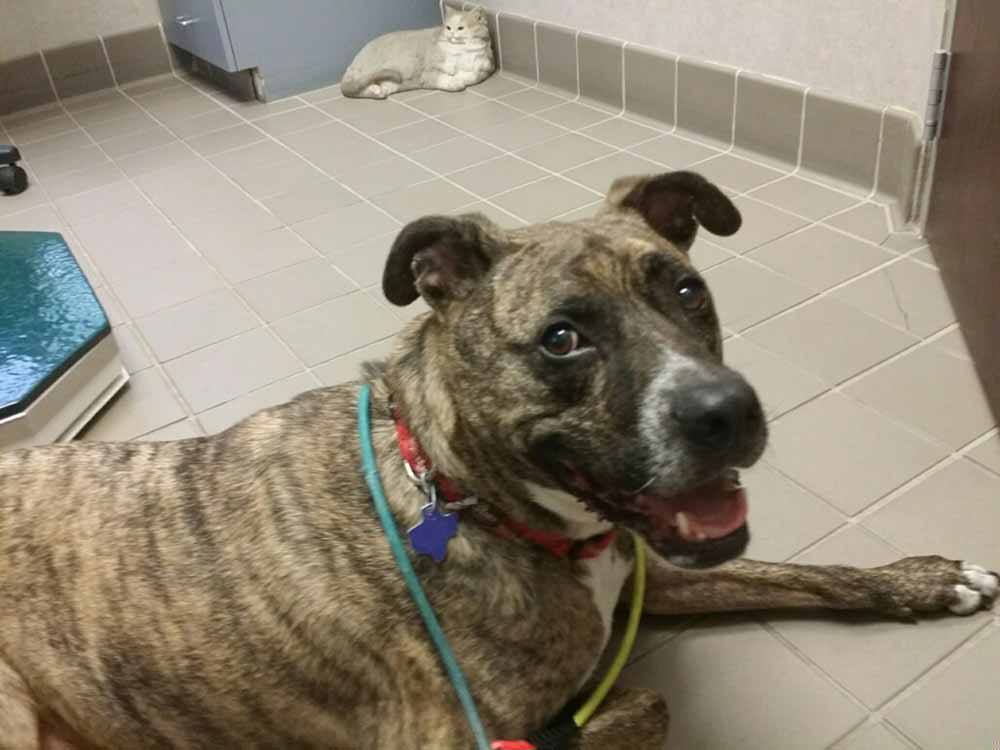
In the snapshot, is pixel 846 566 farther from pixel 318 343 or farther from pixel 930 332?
pixel 318 343

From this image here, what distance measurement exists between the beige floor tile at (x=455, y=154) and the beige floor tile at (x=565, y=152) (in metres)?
0.13

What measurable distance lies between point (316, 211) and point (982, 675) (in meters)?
2.35

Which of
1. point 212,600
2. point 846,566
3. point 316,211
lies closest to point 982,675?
point 846,566

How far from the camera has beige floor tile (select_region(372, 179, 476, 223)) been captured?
300cm

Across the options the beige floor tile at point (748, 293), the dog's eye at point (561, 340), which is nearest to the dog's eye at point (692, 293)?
the dog's eye at point (561, 340)

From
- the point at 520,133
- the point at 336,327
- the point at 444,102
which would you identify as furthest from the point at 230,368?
the point at 444,102

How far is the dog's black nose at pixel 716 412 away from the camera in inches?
41.4

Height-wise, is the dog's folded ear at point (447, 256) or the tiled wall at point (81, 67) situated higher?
the dog's folded ear at point (447, 256)

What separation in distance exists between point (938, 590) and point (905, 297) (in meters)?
1.00

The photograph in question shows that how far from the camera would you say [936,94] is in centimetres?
237

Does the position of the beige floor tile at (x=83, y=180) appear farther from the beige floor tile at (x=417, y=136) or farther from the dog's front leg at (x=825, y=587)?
the dog's front leg at (x=825, y=587)

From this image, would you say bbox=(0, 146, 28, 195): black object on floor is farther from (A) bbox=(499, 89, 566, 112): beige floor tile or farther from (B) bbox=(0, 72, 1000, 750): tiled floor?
(A) bbox=(499, 89, 566, 112): beige floor tile

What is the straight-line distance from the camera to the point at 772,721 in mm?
1421

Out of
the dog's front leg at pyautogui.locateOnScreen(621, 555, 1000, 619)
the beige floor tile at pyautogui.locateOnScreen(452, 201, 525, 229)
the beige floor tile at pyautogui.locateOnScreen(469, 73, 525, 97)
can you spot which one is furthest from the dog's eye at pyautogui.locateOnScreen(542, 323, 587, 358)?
the beige floor tile at pyautogui.locateOnScreen(469, 73, 525, 97)
